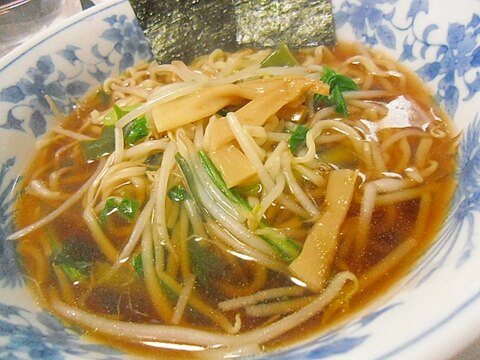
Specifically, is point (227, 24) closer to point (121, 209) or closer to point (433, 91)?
point (433, 91)

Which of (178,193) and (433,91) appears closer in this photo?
(178,193)

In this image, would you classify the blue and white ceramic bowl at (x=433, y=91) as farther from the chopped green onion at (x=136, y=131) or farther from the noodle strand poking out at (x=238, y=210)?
the chopped green onion at (x=136, y=131)

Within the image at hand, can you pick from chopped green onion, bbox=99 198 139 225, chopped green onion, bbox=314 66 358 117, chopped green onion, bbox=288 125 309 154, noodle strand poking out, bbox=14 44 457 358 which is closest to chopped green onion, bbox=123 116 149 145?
noodle strand poking out, bbox=14 44 457 358

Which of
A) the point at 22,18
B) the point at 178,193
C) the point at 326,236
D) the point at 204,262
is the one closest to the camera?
the point at 326,236

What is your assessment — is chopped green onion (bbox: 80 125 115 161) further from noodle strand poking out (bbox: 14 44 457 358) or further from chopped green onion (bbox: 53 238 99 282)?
chopped green onion (bbox: 53 238 99 282)

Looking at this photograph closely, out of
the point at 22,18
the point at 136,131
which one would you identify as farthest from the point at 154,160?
the point at 22,18

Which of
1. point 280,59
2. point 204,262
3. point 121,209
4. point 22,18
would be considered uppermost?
point 22,18

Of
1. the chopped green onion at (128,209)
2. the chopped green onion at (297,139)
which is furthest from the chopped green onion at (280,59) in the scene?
the chopped green onion at (128,209)
